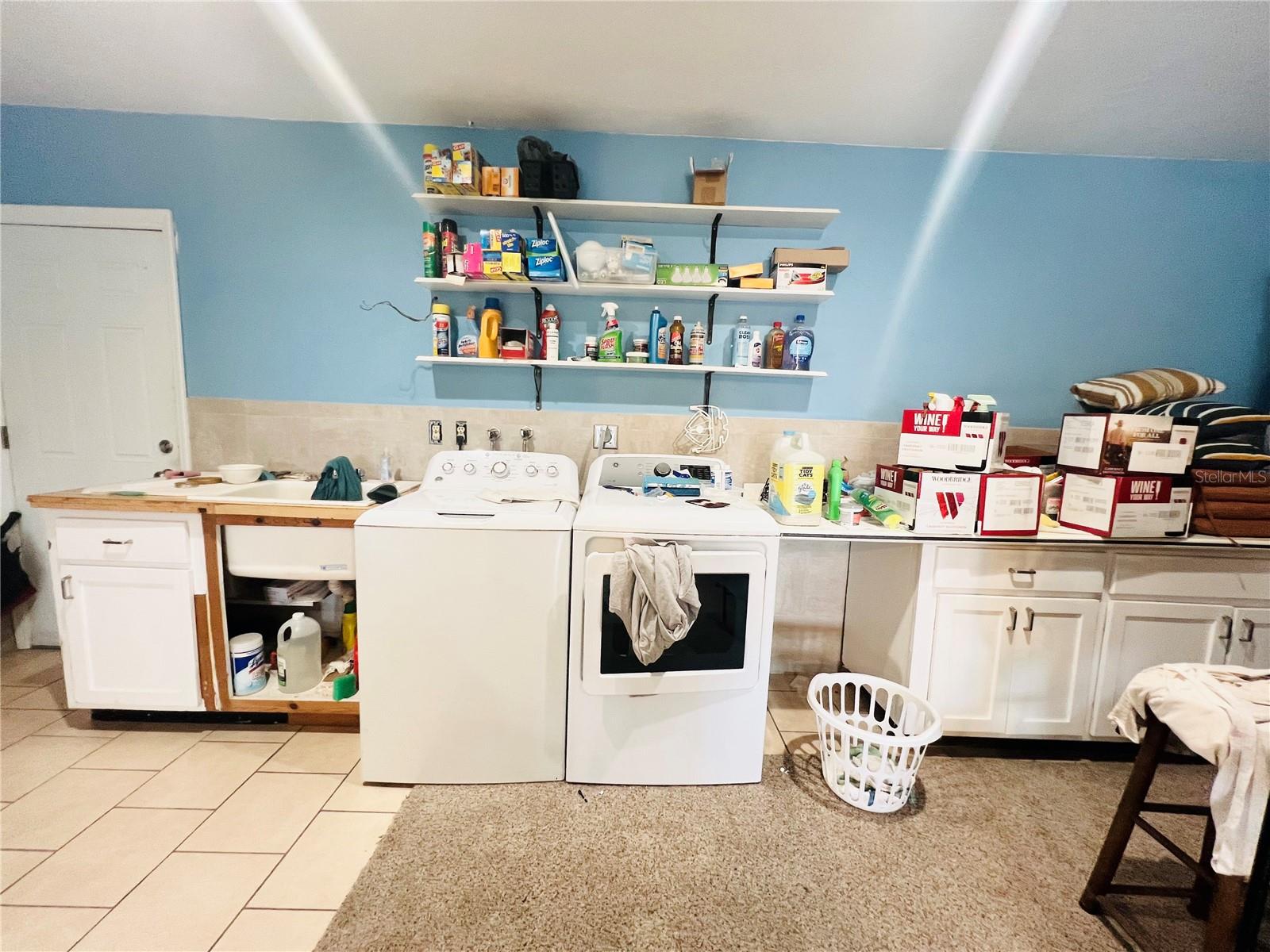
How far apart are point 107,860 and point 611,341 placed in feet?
7.75

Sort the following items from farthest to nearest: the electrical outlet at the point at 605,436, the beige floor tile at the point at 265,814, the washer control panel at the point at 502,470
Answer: the electrical outlet at the point at 605,436 → the washer control panel at the point at 502,470 → the beige floor tile at the point at 265,814

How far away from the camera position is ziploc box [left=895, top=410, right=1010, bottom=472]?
1836mm

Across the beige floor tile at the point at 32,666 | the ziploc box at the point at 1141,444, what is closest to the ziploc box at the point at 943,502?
the ziploc box at the point at 1141,444

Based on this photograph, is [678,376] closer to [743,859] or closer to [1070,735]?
[743,859]

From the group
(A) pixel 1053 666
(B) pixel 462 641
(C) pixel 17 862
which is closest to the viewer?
(C) pixel 17 862

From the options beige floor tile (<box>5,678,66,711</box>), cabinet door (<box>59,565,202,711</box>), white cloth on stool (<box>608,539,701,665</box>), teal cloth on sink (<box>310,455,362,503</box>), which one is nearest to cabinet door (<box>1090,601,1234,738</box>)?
white cloth on stool (<box>608,539,701,665</box>)

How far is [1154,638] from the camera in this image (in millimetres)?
1890

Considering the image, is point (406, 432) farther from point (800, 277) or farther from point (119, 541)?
point (800, 277)

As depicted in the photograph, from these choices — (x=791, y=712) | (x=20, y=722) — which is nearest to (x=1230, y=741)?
(x=791, y=712)

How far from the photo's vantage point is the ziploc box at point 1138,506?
1823mm

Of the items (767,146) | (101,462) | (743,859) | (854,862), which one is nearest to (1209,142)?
(767,146)

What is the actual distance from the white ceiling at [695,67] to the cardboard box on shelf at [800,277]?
0.61 metres

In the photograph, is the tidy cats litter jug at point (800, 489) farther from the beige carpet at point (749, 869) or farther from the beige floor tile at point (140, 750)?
the beige floor tile at point (140, 750)

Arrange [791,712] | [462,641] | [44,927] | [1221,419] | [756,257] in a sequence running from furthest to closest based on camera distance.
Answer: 1. [756,257]
2. [791,712]
3. [1221,419]
4. [462,641]
5. [44,927]
